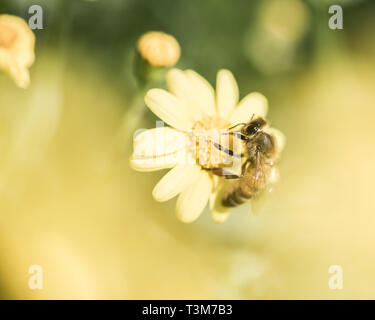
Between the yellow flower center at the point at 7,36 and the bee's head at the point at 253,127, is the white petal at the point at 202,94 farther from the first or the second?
the yellow flower center at the point at 7,36

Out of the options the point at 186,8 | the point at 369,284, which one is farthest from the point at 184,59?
the point at 369,284

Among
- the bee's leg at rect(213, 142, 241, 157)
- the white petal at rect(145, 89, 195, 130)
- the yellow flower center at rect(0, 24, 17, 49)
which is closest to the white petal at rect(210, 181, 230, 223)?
the bee's leg at rect(213, 142, 241, 157)

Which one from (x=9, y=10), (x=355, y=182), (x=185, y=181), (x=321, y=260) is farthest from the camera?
(x=355, y=182)

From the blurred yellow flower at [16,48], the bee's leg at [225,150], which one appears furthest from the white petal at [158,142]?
the blurred yellow flower at [16,48]

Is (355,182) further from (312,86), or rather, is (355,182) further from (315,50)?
(315,50)

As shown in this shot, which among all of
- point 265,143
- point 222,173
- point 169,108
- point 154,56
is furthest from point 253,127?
point 154,56

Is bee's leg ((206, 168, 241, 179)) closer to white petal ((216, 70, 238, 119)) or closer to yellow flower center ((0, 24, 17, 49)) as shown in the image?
white petal ((216, 70, 238, 119))
